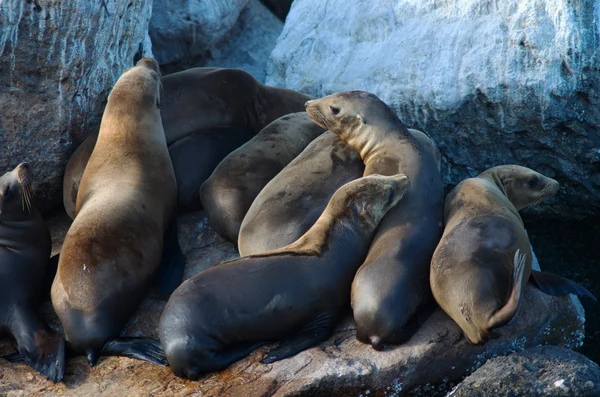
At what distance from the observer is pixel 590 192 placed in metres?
8.11

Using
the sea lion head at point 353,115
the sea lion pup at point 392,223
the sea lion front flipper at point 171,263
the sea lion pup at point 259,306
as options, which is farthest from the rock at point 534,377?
the sea lion head at point 353,115

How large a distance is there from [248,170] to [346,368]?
86.8 inches

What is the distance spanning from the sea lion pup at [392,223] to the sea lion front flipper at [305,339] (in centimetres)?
20

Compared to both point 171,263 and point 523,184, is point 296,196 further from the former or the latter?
point 523,184

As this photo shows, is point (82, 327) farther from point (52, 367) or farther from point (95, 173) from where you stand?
point (95, 173)

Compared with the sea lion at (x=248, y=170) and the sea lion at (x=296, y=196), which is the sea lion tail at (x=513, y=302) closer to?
the sea lion at (x=296, y=196)

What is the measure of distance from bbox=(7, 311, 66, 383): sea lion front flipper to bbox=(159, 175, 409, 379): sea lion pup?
29.3 inches

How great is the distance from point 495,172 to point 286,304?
230 cm

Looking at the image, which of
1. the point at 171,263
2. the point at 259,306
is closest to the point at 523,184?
the point at 259,306

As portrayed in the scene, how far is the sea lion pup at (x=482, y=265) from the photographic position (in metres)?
5.32

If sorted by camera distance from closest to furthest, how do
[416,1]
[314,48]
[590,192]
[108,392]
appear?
1. [108,392]
2. [590,192]
3. [416,1]
4. [314,48]

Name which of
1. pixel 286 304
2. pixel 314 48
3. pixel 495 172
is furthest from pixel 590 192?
pixel 286 304

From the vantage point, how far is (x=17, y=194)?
666 cm

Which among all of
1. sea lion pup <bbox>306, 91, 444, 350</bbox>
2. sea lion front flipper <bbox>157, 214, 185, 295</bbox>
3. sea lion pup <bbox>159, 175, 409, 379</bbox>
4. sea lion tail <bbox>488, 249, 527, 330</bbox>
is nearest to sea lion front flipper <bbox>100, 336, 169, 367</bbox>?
sea lion pup <bbox>159, 175, 409, 379</bbox>
